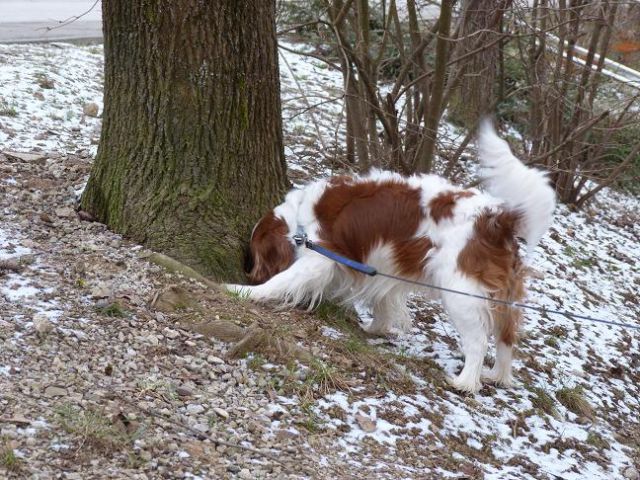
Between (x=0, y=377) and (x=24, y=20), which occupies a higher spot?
(x=24, y=20)

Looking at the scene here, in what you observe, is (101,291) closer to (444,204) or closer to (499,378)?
(444,204)

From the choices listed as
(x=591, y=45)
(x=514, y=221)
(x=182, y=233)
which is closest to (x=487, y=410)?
(x=514, y=221)

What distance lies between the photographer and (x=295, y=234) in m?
5.38

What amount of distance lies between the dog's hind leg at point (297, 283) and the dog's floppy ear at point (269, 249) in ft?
0.29

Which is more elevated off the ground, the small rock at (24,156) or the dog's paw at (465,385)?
the small rock at (24,156)

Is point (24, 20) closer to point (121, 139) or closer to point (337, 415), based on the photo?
point (121, 139)

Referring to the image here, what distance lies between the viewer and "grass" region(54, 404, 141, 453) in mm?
3271

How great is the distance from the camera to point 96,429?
332cm

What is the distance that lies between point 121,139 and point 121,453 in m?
2.57

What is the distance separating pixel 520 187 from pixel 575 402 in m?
1.57

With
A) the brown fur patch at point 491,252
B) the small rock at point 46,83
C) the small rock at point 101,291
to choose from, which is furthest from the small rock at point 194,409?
the small rock at point 46,83

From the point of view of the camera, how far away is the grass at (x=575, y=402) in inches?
209

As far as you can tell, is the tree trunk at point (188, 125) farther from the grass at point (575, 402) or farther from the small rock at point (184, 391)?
the grass at point (575, 402)

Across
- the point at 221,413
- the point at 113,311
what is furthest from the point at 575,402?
the point at 113,311
